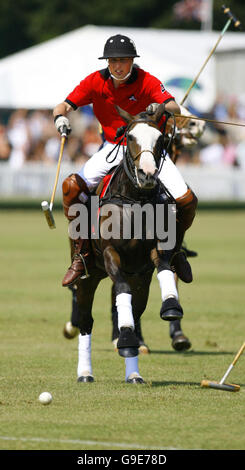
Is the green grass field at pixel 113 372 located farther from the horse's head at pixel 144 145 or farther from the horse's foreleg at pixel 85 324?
the horse's head at pixel 144 145

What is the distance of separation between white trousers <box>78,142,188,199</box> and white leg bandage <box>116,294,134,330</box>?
1.12 meters

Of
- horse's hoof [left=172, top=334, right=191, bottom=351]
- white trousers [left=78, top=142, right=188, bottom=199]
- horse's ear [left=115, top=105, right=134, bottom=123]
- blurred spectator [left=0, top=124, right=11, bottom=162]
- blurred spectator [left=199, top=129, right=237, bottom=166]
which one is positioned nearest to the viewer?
horse's ear [left=115, top=105, right=134, bottom=123]

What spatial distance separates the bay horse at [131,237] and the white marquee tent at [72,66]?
24.6 m

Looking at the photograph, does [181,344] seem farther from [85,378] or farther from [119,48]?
[119,48]

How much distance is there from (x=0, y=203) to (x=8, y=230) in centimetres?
883

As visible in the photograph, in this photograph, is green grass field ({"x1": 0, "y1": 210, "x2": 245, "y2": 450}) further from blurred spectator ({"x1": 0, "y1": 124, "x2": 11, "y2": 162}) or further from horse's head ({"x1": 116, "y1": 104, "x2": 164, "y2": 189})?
blurred spectator ({"x1": 0, "y1": 124, "x2": 11, "y2": 162})

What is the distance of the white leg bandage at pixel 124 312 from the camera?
845cm

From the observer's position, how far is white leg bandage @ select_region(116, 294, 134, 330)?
332 inches

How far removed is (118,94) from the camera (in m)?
9.41

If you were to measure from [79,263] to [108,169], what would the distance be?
2.79 feet

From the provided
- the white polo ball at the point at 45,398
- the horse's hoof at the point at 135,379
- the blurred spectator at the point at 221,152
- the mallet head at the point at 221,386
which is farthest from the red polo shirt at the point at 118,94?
the blurred spectator at the point at 221,152

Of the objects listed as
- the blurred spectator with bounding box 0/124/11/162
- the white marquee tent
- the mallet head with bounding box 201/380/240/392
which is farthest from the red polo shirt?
the blurred spectator with bounding box 0/124/11/162
